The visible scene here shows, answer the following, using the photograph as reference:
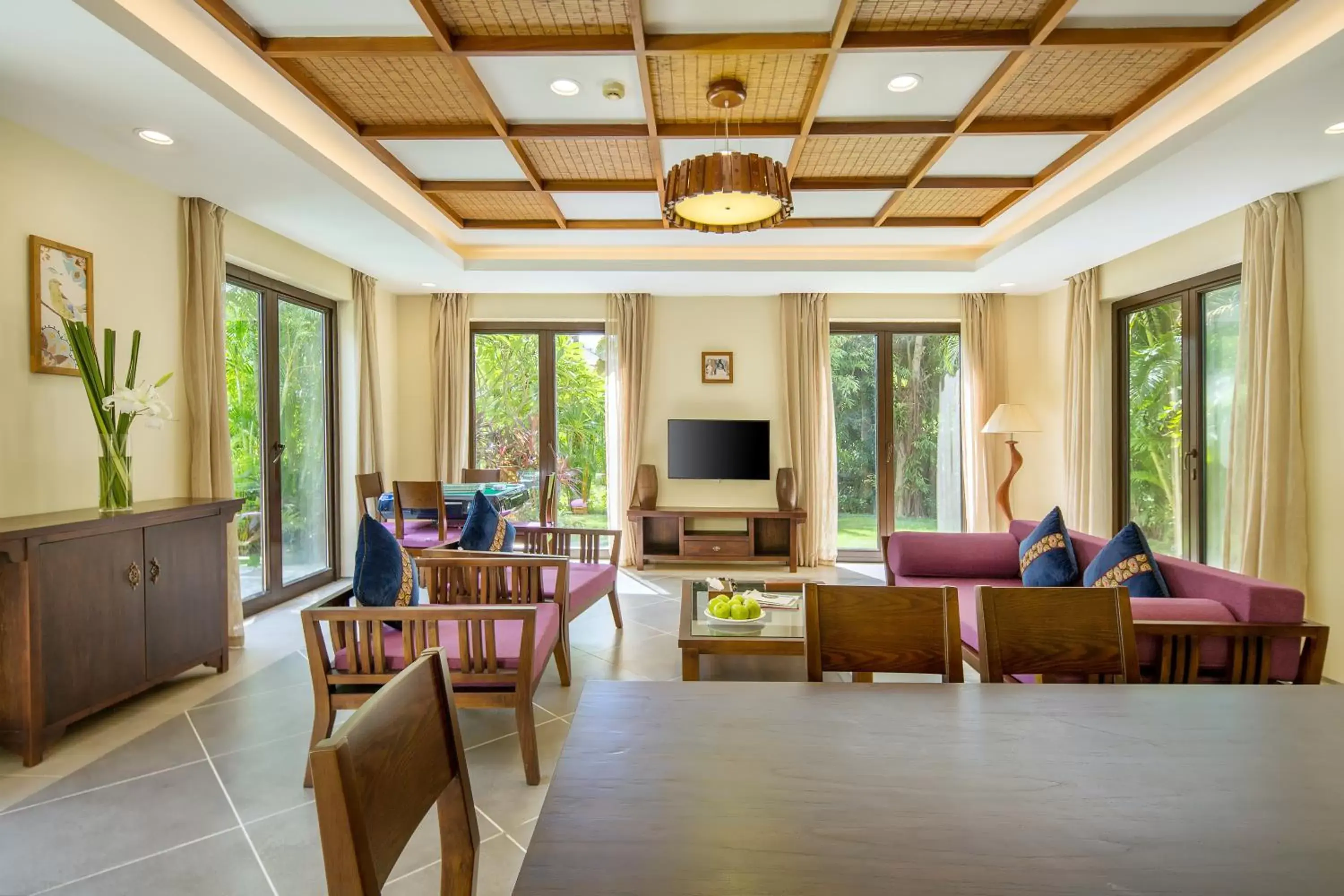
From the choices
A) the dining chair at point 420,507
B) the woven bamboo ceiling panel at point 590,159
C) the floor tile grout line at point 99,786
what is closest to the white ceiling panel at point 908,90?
the woven bamboo ceiling panel at point 590,159

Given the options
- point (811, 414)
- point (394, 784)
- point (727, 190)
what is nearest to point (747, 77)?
point (727, 190)

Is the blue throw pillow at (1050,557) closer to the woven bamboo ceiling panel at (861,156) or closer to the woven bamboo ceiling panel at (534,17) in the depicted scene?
the woven bamboo ceiling panel at (861,156)

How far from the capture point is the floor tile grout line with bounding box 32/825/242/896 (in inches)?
69.8

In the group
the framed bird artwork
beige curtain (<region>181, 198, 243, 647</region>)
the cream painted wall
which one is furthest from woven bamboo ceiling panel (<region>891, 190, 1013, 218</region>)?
the framed bird artwork

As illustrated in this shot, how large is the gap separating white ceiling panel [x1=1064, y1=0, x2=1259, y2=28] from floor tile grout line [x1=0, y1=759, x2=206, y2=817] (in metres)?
4.22

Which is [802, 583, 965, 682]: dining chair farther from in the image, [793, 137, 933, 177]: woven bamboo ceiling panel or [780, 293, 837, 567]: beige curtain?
[780, 293, 837, 567]: beige curtain

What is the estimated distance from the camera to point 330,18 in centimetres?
247

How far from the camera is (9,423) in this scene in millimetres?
2771

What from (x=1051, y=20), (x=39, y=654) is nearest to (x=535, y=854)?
(x=39, y=654)

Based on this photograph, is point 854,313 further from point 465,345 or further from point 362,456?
point 362,456

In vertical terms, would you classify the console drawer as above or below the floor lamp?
below

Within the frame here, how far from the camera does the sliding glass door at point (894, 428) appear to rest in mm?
6414

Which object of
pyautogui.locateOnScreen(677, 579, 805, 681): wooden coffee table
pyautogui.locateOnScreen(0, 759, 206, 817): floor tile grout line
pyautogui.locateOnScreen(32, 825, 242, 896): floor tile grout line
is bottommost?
pyautogui.locateOnScreen(32, 825, 242, 896): floor tile grout line

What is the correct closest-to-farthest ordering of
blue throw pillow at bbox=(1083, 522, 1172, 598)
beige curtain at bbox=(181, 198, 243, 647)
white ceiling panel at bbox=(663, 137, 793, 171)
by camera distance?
blue throw pillow at bbox=(1083, 522, 1172, 598), white ceiling panel at bbox=(663, 137, 793, 171), beige curtain at bbox=(181, 198, 243, 647)
